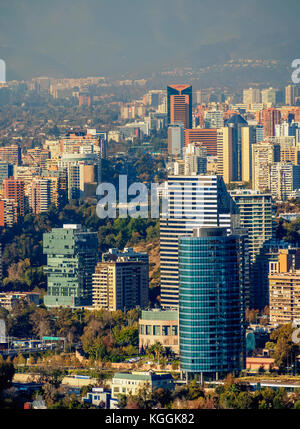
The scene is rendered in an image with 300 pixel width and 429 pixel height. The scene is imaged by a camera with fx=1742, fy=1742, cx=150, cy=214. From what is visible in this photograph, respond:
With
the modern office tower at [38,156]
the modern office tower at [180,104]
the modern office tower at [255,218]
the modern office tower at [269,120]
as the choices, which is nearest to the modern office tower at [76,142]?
the modern office tower at [38,156]

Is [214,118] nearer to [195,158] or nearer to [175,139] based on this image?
[175,139]

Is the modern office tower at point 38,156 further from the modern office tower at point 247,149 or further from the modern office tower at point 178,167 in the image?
the modern office tower at point 247,149

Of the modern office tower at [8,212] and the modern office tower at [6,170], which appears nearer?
the modern office tower at [8,212]

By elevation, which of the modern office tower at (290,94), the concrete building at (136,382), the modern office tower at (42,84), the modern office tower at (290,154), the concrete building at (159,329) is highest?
the modern office tower at (42,84)

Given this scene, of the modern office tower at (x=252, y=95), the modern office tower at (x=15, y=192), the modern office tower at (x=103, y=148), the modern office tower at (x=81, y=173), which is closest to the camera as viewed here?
the modern office tower at (x=15, y=192)

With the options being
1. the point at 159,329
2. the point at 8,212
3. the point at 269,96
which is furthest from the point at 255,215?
the point at 269,96
